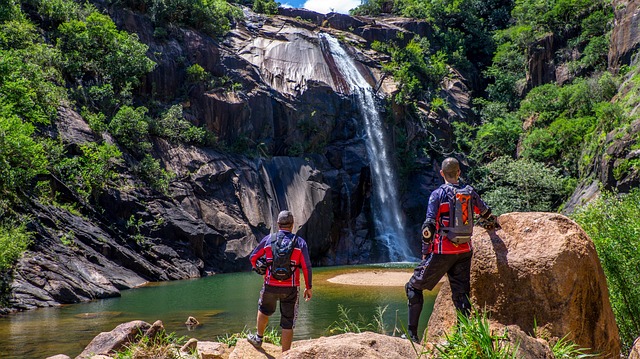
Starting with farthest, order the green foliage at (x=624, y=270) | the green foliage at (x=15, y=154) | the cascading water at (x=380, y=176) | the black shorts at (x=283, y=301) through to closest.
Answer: the cascading water at (x=380, y=176) < the green foliage at (x=15, y=154) < the green foliage at (x=624, y=270) < the black shorts at (x=283, y=301)

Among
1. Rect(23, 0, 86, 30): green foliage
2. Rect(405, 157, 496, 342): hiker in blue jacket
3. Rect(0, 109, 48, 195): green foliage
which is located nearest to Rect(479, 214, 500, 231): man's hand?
Rect(405, 157, 496, 342): hiker in blue jacket

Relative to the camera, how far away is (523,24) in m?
48.1

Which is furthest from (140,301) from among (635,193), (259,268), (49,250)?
(635,193)

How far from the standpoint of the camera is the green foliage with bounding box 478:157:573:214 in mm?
33438

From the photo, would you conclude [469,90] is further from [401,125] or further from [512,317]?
[512,317]

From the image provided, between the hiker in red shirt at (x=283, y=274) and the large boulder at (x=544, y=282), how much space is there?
1.74 m

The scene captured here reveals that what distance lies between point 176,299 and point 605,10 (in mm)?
37787

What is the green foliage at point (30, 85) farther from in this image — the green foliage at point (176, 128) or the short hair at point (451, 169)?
the short hair at point (451, 169)

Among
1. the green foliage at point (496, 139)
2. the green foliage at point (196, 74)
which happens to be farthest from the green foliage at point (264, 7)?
the green foliage at point (496, 139)

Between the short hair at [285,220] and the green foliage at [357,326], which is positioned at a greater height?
the short hair at [285,220]

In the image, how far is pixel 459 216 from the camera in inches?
244

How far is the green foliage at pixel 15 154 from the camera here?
19.2m

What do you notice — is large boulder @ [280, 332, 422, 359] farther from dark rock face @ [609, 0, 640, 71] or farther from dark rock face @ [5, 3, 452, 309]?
dark rock face @ [609, 0, 640, 71]

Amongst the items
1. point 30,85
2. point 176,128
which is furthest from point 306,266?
point 176,128
